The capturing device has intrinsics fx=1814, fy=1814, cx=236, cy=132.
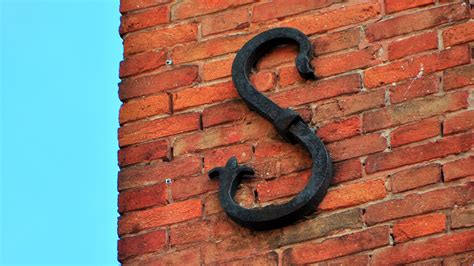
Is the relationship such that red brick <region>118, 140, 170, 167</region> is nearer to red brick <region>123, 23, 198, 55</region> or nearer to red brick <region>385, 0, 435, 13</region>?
red brick <region>123, 23, 198, 55</region>

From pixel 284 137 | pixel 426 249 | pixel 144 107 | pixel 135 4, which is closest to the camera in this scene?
pixel 426 249

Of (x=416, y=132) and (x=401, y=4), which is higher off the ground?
(x=401, y=4)

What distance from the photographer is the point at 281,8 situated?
5316 mm

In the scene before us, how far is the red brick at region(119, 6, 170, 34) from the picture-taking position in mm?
5434

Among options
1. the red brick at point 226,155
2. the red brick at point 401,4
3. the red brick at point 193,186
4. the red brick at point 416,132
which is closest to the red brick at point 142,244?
the red brick at point 193,186

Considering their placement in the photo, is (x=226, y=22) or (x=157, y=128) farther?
(x=226, y=22)

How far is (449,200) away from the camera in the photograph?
479 cm

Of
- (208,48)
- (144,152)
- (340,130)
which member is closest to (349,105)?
(340,130)

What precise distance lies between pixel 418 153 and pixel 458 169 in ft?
0.42

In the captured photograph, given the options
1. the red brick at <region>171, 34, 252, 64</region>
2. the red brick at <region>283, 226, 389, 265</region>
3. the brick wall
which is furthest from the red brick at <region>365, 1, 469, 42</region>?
the red brick at <region>283, 226, 389, 265</region>

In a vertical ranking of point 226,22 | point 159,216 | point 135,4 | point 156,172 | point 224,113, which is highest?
point 135,4

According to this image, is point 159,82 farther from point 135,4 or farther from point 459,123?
point 459,123

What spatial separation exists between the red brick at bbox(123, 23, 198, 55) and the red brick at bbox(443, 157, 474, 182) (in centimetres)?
93

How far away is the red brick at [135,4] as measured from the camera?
5.48m
